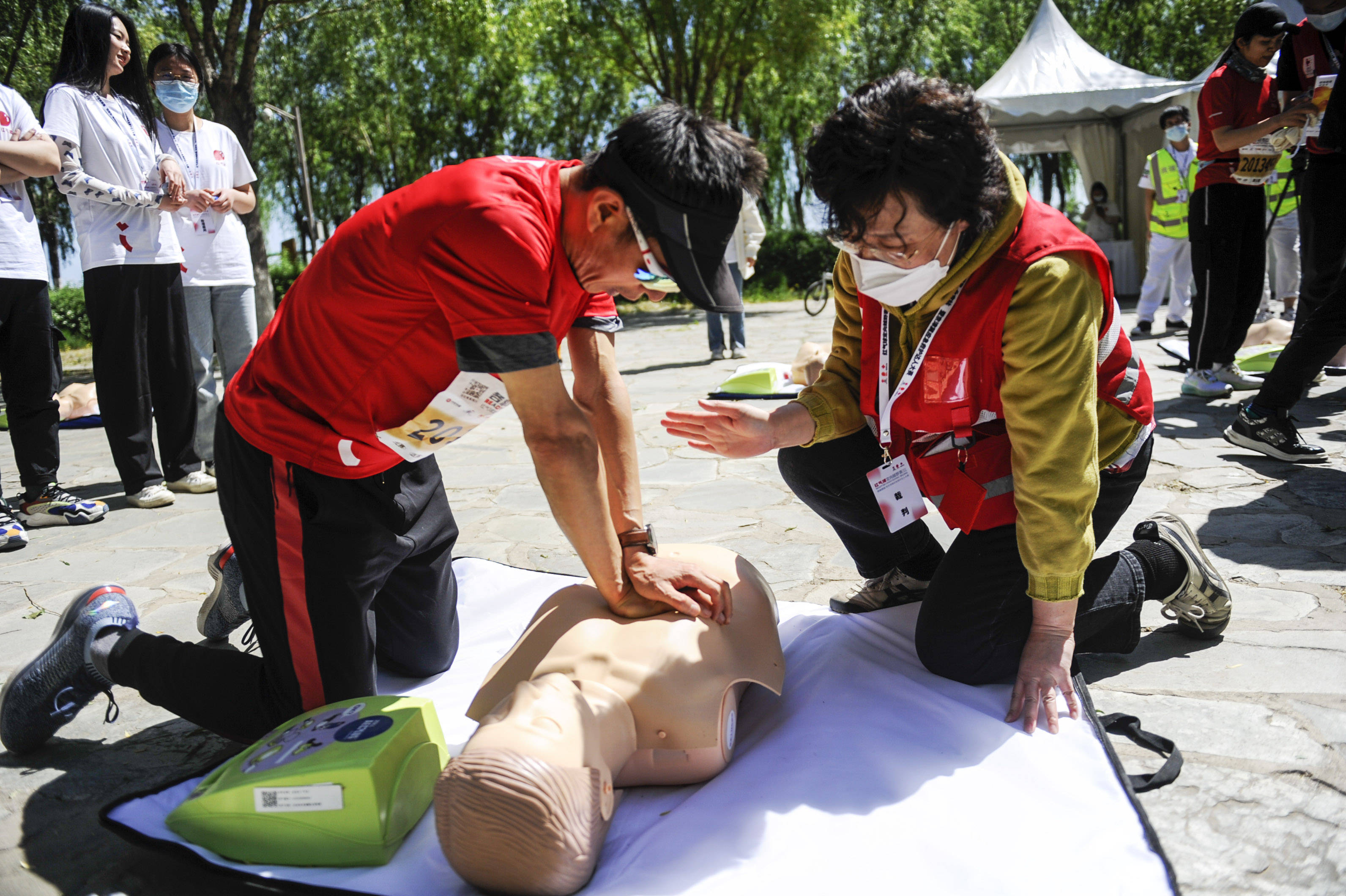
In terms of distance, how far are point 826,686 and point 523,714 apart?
79 cm

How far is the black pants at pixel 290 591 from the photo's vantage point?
1.96 meters

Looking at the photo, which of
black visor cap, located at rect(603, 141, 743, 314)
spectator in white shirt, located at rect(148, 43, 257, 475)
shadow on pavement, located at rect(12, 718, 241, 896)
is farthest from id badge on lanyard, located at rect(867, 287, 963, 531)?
spectator in white shirt, located at rect(148, 43, 257, 475)

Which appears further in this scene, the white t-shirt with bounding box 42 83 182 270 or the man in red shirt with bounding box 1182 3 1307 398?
the man in red shirt with bounding box 1182 3 1307 398

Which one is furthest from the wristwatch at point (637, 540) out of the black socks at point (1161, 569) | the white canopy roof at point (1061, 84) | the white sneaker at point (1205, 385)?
the white canopy roof at point (1061, 84)

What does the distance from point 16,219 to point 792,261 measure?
1736 cm

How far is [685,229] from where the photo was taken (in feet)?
5.67

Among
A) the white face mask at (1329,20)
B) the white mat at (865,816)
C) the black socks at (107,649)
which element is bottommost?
the white mat at (865,816)

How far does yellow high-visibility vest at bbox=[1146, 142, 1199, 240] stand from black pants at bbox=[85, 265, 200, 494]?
25.8ft

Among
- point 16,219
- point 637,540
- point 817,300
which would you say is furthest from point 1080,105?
point 637,540

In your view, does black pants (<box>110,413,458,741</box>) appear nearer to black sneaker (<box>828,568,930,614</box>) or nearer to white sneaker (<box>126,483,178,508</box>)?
black sneaker (<box>828,568,930,614</box>)

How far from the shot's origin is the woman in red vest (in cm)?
187

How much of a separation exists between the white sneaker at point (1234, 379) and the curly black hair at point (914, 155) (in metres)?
4.53

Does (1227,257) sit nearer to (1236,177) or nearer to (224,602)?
(1236,177)

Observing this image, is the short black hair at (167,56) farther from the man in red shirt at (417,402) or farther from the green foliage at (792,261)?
the green foliage at (792,261)
